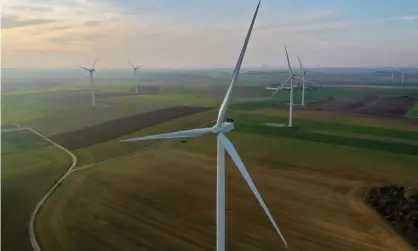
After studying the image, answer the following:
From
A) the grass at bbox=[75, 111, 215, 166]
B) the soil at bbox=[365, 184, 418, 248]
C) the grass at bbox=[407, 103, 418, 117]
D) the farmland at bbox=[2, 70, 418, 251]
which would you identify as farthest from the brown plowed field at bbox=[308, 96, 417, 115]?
the soil at bbox=[365, 184, 418, 248]

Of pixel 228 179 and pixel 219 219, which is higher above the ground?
pixel 219 219

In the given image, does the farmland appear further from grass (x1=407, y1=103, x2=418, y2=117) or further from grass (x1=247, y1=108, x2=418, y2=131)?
grass (x1=407, y1=103, x2=418, y2=117)

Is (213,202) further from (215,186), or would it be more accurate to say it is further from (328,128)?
(328,128)

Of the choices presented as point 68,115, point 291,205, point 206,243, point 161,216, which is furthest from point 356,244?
point 68,115

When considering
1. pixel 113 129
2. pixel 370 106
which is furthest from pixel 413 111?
pixel 113 129

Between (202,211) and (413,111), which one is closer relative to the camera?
(202,211)

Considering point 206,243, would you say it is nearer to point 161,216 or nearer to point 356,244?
point 161,216

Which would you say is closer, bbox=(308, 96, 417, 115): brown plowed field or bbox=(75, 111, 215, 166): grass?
bbox=(75, 111, 215, 166): grass
